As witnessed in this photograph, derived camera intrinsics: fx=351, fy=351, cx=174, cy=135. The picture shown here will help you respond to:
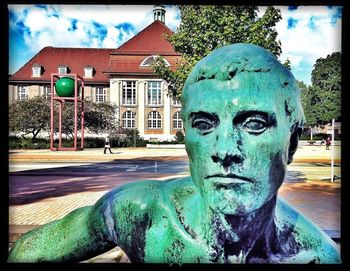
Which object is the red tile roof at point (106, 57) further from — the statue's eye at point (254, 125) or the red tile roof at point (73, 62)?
the statue's eye at point (254, 125)

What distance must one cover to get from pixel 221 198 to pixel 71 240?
68cm

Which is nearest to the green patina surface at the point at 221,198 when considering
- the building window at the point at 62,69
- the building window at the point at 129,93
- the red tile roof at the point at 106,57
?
Answer: the red tile roof at the point at 106,57

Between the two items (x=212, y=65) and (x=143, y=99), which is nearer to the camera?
(x=212, y=65)

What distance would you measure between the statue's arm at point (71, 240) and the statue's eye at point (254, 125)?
64cm

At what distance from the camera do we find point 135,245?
128cm

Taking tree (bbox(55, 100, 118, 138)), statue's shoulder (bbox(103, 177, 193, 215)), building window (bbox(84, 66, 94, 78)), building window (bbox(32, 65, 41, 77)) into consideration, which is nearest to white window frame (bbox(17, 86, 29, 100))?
building window (bbox(32, 65, 41, 77))

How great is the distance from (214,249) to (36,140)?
2801 centimetres

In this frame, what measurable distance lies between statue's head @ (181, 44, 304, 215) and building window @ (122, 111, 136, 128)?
107 feet

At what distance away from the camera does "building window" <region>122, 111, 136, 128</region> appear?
33531 mm

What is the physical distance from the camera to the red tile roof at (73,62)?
3641 centimetres

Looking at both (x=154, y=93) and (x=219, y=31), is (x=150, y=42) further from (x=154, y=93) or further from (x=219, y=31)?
(x=219, y=31)

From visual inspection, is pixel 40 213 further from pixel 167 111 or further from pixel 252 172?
pixel 167 111

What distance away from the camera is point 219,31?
13.7 metres
